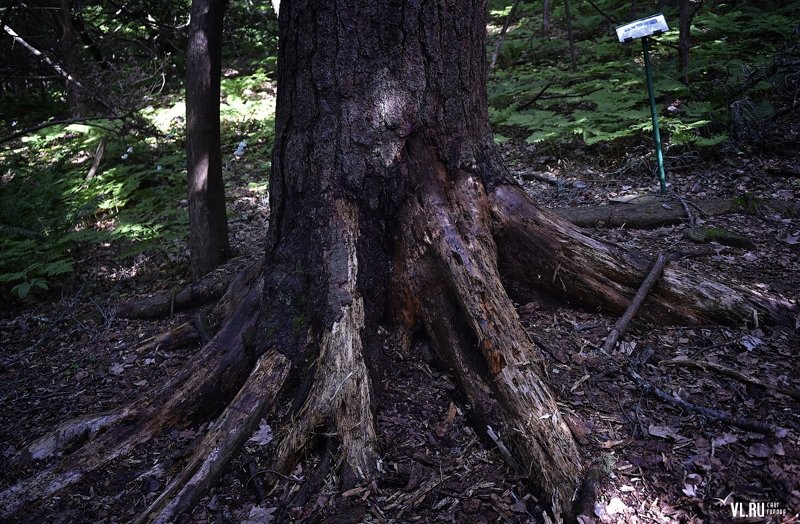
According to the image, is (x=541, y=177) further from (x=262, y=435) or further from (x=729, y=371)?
(x=262, y=435)

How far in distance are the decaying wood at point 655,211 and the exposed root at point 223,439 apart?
3.06 meters

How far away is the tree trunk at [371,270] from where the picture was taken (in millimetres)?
2512

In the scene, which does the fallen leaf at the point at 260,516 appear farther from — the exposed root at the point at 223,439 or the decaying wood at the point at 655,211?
the decaying wood at the point at 655,211

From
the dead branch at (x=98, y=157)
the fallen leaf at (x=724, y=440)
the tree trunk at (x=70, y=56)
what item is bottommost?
the fallen leaf at (x=724, y=440)

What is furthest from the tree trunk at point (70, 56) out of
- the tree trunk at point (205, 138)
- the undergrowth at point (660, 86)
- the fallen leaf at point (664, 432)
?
the fallen leaf at point (664, 432)

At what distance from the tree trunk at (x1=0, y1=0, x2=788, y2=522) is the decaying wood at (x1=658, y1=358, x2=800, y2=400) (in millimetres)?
400

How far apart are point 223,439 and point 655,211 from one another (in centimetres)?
406

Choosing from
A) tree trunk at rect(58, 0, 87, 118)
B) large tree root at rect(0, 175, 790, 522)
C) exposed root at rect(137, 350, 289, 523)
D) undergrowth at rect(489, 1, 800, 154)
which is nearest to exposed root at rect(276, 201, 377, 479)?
large tree root at rect(0, 175, 790, 522)

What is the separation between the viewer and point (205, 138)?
14.4 ft

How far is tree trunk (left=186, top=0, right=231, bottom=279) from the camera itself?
4230 millimetres

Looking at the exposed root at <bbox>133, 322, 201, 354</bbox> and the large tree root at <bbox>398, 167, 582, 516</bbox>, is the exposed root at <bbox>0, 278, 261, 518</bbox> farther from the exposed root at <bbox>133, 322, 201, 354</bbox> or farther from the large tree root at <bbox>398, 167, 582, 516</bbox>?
the large tree root at <bbox>398, 167, 582, 516</bbox>

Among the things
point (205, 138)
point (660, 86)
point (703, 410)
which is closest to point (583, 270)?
point (703, 410)

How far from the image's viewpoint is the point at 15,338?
4648mm

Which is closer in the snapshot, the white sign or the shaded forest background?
the white sign
